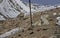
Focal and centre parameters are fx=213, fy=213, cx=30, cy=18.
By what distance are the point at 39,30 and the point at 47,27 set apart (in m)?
0.19

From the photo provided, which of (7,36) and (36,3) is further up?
(36,3)

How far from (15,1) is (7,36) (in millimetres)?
3247

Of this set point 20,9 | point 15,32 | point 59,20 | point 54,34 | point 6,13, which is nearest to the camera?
point 54,34

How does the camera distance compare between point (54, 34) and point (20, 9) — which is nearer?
point (54, 34)

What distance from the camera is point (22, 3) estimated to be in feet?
27.3

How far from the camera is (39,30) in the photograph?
4.66m

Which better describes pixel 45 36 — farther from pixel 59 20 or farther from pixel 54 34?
pixel 59 20

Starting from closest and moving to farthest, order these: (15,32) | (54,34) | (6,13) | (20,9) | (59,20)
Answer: (54,34)
(59,20)
(15,32)
(6,13)
(20,9)

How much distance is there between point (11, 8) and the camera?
7.66m

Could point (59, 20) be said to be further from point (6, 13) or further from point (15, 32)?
point (6, 13)

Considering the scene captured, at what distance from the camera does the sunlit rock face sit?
7.33 m

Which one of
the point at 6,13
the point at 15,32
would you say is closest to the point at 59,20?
the point at 15,32

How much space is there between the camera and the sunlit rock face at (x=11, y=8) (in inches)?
289

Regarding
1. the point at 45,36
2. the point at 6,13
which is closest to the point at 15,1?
the point at 6,13
